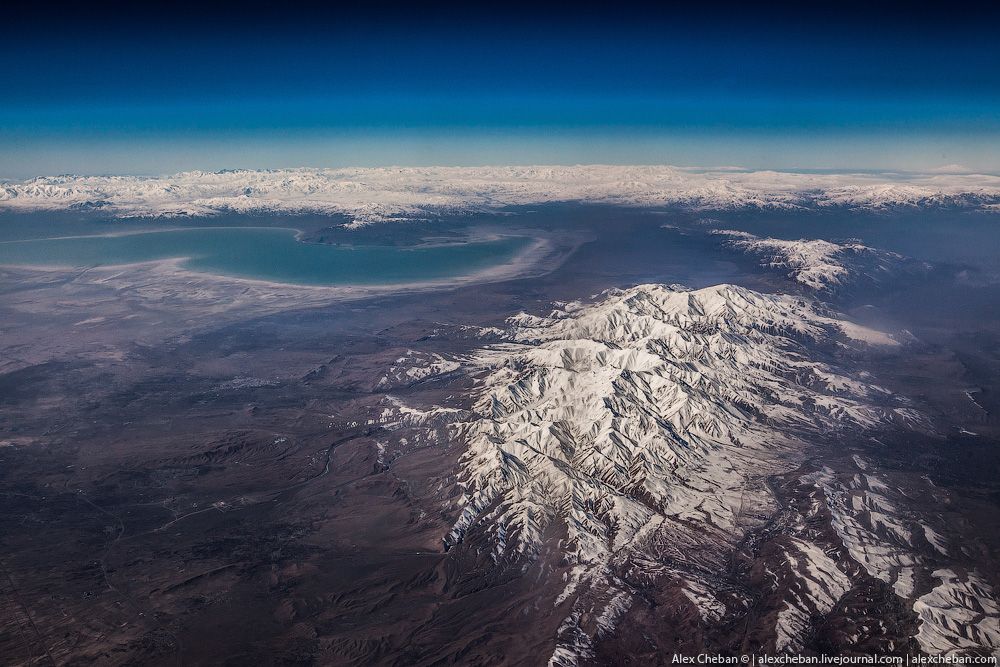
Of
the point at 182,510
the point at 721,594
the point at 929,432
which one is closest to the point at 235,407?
the point at 182,510

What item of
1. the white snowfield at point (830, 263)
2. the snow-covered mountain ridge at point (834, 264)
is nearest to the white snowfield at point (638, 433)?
the snow-covered mountain ridge at point (834, 264)

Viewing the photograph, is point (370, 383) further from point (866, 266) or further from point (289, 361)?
point (866, 266)

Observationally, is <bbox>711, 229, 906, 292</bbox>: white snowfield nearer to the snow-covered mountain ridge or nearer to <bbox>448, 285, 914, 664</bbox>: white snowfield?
the snow-covered mountain ridge

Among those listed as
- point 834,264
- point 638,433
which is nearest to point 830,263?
point 834,264

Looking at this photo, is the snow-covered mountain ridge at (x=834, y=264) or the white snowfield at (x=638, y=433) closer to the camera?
the white snowfield at (x=638, y=433)

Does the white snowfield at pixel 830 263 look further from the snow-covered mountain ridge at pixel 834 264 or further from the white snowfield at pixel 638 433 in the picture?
the white snowfield at pixel 638 433

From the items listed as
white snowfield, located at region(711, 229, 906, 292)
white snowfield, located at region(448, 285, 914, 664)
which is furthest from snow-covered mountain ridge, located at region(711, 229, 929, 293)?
white snowfield, located at region(448, 285, 914, 664)
